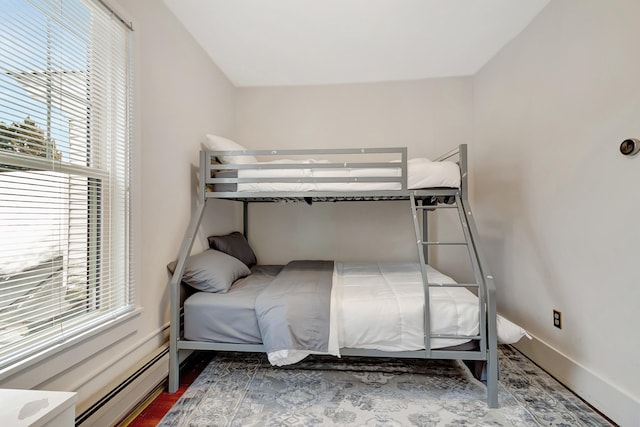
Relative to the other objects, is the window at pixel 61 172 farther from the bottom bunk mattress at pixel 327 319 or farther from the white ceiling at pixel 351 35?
the white ceiling at pixel 351 35

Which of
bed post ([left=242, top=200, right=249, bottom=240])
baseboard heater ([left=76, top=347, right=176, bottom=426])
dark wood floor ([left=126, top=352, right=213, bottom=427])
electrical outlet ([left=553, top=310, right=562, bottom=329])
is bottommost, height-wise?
dark wood floor ([left=126, top=352, right=213, bottom=427])

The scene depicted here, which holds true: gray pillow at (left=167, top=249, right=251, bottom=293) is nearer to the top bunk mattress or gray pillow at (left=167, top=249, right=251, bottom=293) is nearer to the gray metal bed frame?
the gray metal bed frame

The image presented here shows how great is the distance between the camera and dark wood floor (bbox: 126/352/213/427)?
1.47 meters

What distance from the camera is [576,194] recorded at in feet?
5.67

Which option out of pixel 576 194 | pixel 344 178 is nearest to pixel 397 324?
pixel 344 178

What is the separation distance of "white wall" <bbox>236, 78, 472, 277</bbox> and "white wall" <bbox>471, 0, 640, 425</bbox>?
611 mm

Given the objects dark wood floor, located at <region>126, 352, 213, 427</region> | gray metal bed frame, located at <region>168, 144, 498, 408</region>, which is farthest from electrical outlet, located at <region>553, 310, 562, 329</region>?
dark wood floor, located at <region>126, 352, 213, 427</region>

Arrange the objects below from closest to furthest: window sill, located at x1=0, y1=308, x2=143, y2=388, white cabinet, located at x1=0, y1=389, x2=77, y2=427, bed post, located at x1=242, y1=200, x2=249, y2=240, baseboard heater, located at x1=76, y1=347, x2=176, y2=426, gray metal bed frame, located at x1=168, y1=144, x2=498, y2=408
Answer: white cabinet, located at x1=0, y1=389, x2=77, y2=427
window sill, located at x1=0, y1=308, x2=143, y2=388
baseboard heater, located at x1=76, y1=347, x2=176, y2=426
gray metal bed frame, located at x1=168, y1=144, x2=498, y2=408
bed post, located at x1=242, y1=200, x2=249, y2=240

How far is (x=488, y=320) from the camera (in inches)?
60.9

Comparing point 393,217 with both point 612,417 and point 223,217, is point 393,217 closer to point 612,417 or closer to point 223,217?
point 223,217

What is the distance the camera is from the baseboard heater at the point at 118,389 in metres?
1.22

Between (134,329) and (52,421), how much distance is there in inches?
39.4

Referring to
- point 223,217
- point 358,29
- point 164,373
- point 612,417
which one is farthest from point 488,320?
point 223,217

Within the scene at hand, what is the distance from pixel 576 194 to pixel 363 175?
1346 mm
